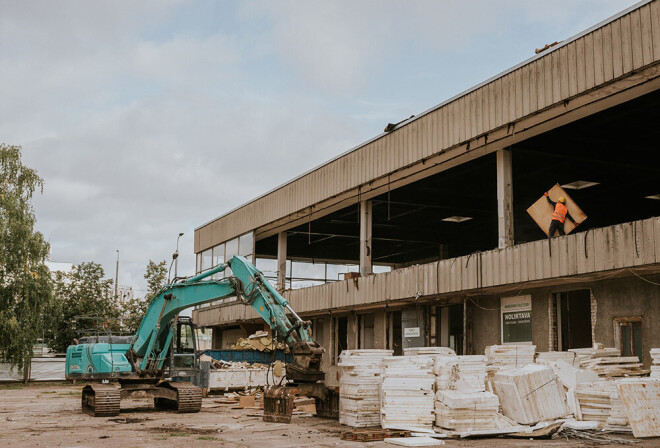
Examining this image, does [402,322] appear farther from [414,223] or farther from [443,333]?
[414,223]

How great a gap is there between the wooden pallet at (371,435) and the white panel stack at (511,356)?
3.74 meters

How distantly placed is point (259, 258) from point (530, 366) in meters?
23.7

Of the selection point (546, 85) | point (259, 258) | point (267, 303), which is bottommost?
point (267, 303)

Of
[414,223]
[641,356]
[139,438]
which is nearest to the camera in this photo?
[139,438]

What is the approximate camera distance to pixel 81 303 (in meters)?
52.6

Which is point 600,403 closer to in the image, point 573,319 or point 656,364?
point 656,364

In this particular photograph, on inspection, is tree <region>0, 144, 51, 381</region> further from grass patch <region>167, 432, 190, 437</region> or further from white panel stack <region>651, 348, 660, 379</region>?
white panel stack <region>651, 348, 660, 379</region>

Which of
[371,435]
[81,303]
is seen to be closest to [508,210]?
→ [371,435]

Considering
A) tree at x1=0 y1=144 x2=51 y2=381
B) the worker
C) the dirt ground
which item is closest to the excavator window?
the dirt ground

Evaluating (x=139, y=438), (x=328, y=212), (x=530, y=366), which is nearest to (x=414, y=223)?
(x=328, y=212)

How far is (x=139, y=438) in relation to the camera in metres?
15.2

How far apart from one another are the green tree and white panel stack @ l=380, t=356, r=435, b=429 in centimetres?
3871

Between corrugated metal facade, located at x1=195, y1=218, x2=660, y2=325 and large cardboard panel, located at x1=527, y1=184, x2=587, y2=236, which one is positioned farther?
large cardboard panel, located at x1=527, y1=184, x2=587, y2=236

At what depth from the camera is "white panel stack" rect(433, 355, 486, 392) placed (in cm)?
1524
